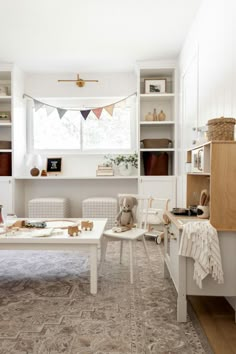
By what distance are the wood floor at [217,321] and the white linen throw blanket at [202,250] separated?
0.93 ft

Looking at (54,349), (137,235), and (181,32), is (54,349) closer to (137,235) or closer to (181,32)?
(137,235)

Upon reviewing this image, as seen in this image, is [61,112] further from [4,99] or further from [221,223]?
[221,223]

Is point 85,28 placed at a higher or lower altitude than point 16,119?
higher

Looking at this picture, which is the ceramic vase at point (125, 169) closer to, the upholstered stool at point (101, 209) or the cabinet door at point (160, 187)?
the cabinet door at point (160, 187)

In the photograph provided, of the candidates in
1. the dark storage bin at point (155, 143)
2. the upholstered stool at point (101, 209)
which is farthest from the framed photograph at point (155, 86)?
the upholstered stool at point (101, 209)

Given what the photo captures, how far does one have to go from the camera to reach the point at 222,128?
191 cm

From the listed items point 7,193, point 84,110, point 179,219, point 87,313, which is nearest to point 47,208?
point 7,193

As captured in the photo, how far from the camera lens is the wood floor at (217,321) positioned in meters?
1.65

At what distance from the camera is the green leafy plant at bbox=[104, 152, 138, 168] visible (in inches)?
183

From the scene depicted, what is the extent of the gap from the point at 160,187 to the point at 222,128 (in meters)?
2.50

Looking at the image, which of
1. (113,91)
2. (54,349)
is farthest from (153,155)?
(54,349)

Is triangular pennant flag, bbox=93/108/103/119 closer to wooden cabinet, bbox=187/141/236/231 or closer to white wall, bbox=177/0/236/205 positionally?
white wall, bbox=177/0/236/205

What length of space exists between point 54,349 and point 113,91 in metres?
3.95

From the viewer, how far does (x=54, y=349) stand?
1.61 m
